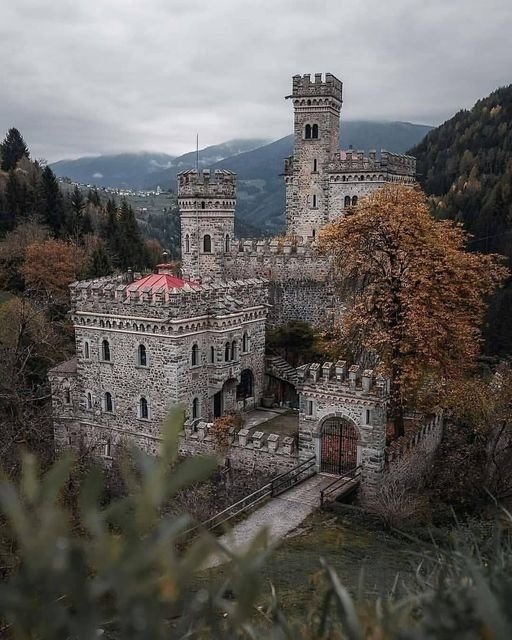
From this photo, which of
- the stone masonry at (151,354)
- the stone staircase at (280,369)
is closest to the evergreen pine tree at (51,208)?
the stone masonry at (151,354)

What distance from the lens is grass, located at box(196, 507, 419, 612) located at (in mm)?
12219

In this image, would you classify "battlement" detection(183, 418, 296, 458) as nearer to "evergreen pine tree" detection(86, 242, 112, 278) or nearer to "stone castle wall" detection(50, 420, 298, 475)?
"stone castle wall" detection(50, 420, 298, 475)

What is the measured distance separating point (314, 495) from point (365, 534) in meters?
2.75

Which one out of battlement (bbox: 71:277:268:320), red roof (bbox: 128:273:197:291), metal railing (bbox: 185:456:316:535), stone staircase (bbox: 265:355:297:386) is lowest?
metal railing (bbox: 185:456:316:535)

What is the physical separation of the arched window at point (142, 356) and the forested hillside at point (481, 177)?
3288 cm

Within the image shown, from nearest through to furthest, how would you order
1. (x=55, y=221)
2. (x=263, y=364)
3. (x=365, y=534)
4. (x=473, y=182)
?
(x=365, y=534) < (x=263, y=364) < (x=55, y=221) < (x=473, y=182)

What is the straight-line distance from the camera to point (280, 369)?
3219 centimetres

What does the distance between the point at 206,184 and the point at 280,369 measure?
40.8 feet

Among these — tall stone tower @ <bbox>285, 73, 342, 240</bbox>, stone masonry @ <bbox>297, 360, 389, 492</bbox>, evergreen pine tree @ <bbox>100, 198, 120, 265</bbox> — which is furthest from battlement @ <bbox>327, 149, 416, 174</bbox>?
evergreen pine tree @ <bbox>100, 198, 120, 265</bbox>

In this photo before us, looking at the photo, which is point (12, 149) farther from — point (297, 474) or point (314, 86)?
point (297, 474)

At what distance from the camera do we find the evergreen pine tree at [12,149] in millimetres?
74425

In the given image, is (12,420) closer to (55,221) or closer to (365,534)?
(365,534)

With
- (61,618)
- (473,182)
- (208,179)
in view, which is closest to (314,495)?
(61,618)

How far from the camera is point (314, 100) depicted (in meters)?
38.9
